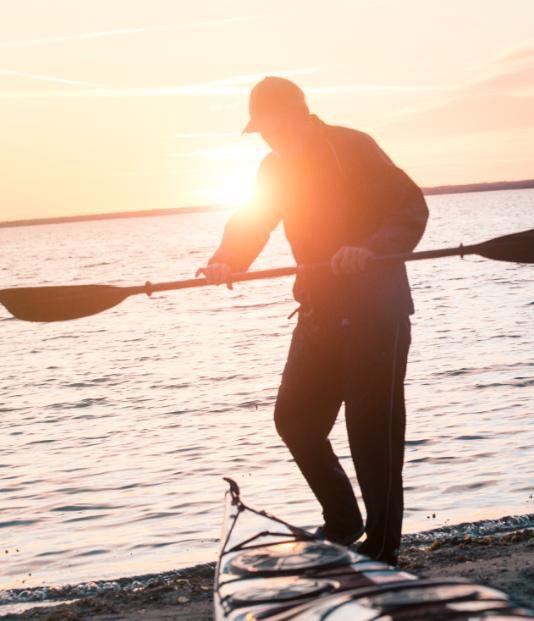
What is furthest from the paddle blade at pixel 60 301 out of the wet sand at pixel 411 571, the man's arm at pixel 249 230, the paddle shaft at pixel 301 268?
the wet sand at pixel 411 571

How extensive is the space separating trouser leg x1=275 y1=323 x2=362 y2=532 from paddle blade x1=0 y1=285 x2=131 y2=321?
5.79 feet

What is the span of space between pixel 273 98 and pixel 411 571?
9.39 ft

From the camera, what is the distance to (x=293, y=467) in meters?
10.3

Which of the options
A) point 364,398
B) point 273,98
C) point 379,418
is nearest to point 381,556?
point 379,418

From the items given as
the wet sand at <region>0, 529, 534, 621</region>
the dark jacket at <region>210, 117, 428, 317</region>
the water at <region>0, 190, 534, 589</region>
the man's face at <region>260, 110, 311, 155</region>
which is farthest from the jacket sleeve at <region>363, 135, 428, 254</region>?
the water at <region>0, 190, 534, 589</region>

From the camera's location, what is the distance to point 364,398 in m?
5.54

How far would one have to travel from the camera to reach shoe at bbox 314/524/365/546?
588 cm

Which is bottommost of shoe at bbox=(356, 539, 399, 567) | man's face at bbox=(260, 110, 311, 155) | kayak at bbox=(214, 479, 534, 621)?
shoe at bbox=(356, 539, 399, 567)

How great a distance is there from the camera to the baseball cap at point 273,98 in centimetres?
551

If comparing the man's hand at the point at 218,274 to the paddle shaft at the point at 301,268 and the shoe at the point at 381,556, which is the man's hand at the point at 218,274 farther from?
the shoe at the point at 381,556

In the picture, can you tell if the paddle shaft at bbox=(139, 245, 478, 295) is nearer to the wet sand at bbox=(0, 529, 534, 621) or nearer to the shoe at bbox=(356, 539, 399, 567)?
the shoe at bbox=(356, 539, 399, 567)

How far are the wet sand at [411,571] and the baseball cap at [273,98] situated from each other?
258 centimetres

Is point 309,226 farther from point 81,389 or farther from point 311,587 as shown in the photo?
point 81,389

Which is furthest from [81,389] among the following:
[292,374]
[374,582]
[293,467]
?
[374,582]
